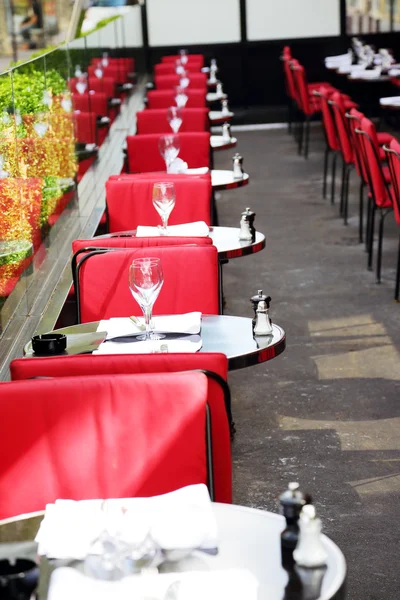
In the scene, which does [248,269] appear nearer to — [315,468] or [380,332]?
[380,332]

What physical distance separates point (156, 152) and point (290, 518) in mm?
4721

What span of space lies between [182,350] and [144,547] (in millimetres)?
1223

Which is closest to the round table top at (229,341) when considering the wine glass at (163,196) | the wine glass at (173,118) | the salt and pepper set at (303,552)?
the wine glass at (163,196)

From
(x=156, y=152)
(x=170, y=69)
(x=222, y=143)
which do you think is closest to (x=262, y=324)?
(x=156, y=152)

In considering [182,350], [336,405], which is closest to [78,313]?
[182,350]

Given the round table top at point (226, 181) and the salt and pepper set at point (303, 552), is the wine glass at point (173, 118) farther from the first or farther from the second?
the salt and pepper set at point (303, 552)

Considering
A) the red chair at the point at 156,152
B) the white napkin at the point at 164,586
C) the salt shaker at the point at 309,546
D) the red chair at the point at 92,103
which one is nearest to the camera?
the white napkin at the point at 164,586

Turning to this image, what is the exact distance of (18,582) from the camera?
138 cm

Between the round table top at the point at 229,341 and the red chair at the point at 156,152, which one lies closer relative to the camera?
the round table top at the point at 229,341

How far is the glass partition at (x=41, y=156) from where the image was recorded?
3445 mm

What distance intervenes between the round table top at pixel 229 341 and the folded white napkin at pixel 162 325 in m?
0.04

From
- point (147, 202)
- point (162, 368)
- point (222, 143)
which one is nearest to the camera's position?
point (162, 368)

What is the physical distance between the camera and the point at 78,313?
3.53 meters

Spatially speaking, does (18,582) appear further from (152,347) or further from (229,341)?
(229,341)
